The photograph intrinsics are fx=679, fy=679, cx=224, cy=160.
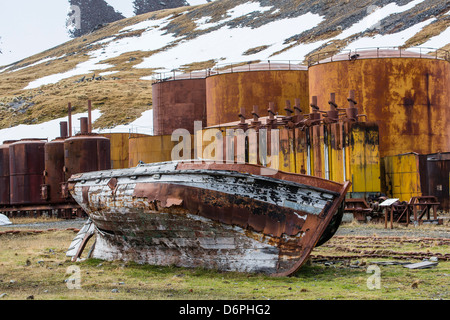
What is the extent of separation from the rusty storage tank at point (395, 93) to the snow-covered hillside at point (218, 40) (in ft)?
98.2

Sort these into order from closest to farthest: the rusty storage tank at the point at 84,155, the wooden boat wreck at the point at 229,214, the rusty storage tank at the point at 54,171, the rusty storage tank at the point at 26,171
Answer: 1. the wooden boat wreck at the point at 229,214
2. the rusty storage tank at the point at 84,155
3. the rusty storage tank at the point at 54,171
4. the rusty storage tank at the point at 26,171

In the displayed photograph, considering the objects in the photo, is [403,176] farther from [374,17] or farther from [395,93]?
[374,17]

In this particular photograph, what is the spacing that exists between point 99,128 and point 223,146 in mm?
38378

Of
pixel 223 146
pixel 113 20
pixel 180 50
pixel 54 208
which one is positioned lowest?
pixel 54 208

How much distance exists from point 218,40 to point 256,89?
227 ft

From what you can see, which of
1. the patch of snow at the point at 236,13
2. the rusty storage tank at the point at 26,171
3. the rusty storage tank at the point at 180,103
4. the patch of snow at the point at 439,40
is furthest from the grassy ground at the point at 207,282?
the patch of snow at the point at 236,13

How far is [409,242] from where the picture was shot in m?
17.1

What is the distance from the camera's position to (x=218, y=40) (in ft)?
350

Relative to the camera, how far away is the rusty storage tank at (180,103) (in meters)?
46.2

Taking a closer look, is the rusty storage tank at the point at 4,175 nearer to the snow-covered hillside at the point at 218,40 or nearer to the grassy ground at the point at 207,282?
the grassy ground at the point at 207,282

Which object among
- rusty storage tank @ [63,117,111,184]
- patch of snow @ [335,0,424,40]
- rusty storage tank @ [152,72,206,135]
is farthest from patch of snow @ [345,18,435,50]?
rusty storage tank @ [63,117,111,184]

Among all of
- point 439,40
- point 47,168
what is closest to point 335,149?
point 47,168
